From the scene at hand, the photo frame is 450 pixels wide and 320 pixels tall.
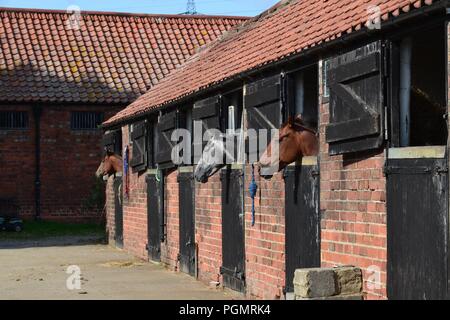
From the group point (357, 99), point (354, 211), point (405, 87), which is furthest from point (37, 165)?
point (405, 87)

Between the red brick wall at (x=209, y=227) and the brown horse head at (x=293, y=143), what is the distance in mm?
3348

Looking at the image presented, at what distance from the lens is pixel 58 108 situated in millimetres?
29406

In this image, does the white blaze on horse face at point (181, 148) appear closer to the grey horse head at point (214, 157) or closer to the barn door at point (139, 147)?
the grey horse head at point (214, 157)

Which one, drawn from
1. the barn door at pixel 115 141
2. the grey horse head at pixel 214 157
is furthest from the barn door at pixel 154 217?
the grey horse head at pixel 214 157

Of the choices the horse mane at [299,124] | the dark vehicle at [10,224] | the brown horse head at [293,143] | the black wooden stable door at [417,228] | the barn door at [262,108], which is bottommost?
the dark vehicle at [10,224]

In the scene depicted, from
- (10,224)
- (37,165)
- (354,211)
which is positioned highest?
(37,165)

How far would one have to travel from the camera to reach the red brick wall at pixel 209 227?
1377 cm

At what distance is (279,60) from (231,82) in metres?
2.01

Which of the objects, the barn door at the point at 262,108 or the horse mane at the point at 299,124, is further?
the barn door at the point at 262,108

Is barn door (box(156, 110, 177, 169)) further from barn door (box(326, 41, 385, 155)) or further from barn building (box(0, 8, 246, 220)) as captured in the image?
barn building (box(0, 8, 246, 220))

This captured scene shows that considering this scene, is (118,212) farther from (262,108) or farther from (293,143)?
(293,143)

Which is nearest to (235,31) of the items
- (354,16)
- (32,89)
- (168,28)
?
(354,16)

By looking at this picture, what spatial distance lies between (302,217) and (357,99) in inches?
78.3

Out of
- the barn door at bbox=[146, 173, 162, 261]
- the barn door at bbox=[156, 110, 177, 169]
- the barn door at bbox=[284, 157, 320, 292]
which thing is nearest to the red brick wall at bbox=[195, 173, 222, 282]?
the barn door at bbox=[156, 110, 177, 169]
